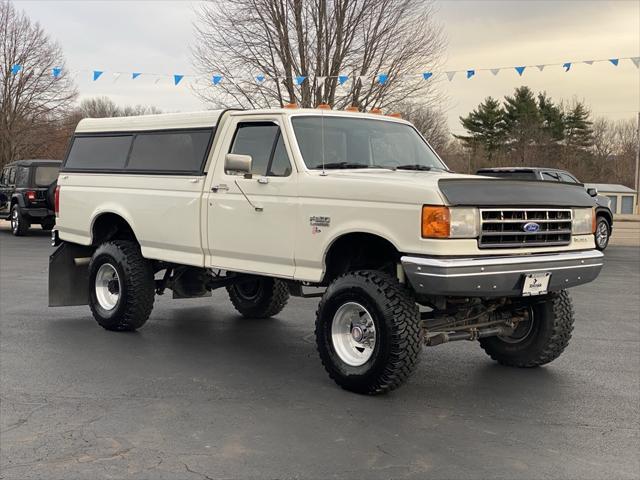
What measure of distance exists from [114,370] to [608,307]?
6.67m

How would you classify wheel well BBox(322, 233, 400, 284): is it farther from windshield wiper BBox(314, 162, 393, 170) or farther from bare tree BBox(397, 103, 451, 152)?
bare tree BBox(397, 103, 451, 152)

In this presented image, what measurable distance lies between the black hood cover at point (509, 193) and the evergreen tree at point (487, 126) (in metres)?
59.0

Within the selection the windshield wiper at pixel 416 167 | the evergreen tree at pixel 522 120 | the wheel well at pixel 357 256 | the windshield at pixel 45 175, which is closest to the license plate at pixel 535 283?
the wheel well at pixel 357 256

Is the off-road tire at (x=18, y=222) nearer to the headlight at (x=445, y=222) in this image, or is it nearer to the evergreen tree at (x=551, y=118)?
the headlight at (x=445, y=222)

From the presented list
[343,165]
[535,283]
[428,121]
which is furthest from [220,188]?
[428,121]

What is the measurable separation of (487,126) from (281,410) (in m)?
62.8

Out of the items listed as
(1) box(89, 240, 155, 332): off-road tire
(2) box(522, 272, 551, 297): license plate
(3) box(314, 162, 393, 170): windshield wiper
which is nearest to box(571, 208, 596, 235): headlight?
(2) box(522, 272, 551, 297): license plate

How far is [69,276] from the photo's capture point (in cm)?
886

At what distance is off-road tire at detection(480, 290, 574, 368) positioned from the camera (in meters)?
6.44

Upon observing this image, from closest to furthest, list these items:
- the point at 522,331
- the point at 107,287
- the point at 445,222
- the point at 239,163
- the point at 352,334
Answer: the point at 445,222
the point at 352,334
the point at 239,163
the point at 522,331
the point at 107,287

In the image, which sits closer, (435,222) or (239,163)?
(435,222)

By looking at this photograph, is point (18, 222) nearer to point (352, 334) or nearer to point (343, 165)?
point (343, 165)

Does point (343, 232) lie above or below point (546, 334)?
above

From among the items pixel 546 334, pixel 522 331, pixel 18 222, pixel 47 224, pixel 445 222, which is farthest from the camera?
pixel 47 224
